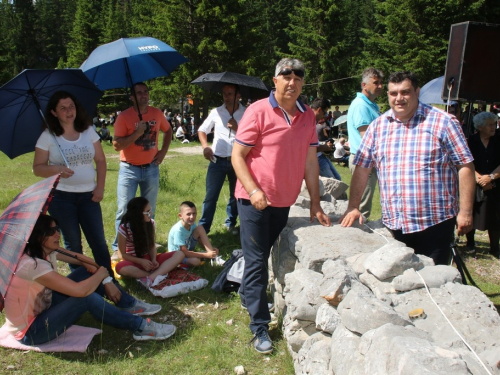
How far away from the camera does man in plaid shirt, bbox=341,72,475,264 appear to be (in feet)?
10.9

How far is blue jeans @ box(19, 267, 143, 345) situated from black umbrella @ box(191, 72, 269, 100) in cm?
305

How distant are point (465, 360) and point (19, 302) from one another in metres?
3.01

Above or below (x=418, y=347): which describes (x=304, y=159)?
above

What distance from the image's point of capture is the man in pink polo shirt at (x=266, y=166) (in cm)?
340

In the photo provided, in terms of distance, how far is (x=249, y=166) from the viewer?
11.5ft

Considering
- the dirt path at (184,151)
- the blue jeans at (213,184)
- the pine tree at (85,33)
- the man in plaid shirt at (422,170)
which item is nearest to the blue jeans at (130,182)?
the blue jeans at (213,184)

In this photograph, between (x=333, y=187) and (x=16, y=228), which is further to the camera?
(x=333, y=187)

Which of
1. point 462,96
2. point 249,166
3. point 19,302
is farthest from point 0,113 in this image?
point 462,96

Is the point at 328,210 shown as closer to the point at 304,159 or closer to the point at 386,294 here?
the point at 304,159

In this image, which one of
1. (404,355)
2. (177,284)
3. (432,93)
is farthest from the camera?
(432,93)

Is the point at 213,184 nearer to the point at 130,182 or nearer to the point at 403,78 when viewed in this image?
the point at 130,182

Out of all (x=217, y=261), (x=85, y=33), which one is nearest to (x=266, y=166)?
(x=217, y=261)

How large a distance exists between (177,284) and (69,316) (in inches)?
49.3

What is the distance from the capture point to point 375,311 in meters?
2.44
